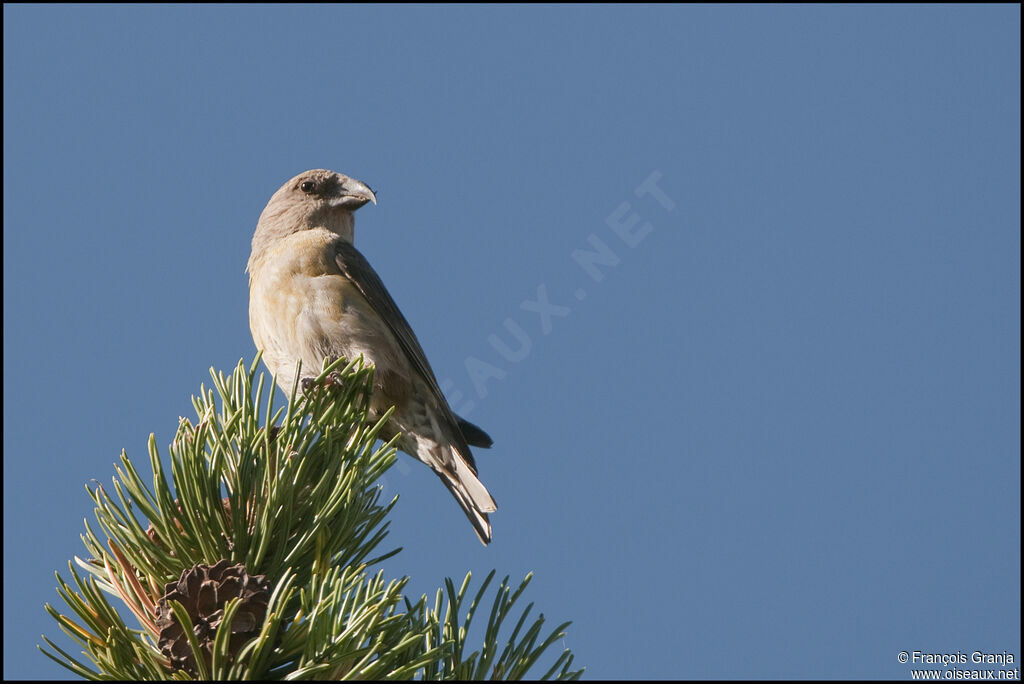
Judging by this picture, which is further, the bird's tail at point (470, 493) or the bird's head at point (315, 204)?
the bird's head at point (315, 204)

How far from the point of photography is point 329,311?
4.88 m

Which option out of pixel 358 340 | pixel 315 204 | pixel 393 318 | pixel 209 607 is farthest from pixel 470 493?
pixel 209 607

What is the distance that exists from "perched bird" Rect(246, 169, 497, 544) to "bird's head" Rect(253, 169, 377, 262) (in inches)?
15.3

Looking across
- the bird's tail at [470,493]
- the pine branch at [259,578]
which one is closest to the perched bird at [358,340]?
the bird's tail at [470,493]

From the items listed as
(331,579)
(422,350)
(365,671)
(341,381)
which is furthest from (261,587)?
(422,350)

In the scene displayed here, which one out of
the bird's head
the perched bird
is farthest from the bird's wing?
the bird's head

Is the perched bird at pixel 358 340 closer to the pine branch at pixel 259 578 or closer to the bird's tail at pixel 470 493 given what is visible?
the bird's tail at pixel 470 493

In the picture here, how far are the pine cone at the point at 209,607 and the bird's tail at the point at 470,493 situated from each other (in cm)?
243

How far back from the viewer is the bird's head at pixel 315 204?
5.87 meters

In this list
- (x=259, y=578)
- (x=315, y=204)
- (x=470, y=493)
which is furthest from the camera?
(x=315, y=204)

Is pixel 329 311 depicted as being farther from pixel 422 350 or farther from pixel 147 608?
pixel 147 608

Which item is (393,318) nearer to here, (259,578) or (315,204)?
(315,204)

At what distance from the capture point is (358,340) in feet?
16.0

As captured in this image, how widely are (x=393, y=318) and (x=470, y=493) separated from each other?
41.3 inches
